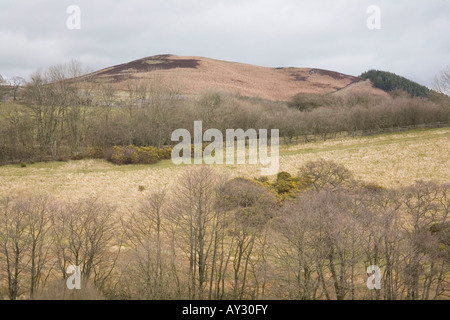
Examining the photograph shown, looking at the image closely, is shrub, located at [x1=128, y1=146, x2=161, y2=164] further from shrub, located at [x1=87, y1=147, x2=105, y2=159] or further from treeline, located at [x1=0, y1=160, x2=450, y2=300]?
treeline, located at [x1=0, y1=160, x2=450, y2=300]

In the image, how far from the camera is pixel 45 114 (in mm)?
35719

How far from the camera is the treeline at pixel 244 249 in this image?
44.6 ft

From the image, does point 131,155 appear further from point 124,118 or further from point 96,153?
point 124,118

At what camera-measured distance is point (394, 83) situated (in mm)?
85938

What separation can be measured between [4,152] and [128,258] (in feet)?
77.9

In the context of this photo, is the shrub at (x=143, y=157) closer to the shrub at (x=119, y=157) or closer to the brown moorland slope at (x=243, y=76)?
the shrub at (x=119, y=157)

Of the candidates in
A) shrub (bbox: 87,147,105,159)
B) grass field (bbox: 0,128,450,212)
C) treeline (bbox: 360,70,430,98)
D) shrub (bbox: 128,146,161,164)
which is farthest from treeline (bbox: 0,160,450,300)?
treeline (bbox: 360,70,430,98)

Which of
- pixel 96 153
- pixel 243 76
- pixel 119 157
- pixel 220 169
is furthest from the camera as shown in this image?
pixel 243 76

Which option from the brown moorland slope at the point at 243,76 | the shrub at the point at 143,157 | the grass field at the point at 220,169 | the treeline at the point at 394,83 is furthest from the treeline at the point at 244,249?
the treeline at the point at 394,83

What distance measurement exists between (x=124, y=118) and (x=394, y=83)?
2992 inches

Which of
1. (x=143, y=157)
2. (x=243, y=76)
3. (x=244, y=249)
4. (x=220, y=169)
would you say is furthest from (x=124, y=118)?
(x=243, y=76)

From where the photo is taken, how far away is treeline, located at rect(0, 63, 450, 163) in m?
34.4

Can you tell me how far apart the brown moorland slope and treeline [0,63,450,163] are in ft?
59.9
